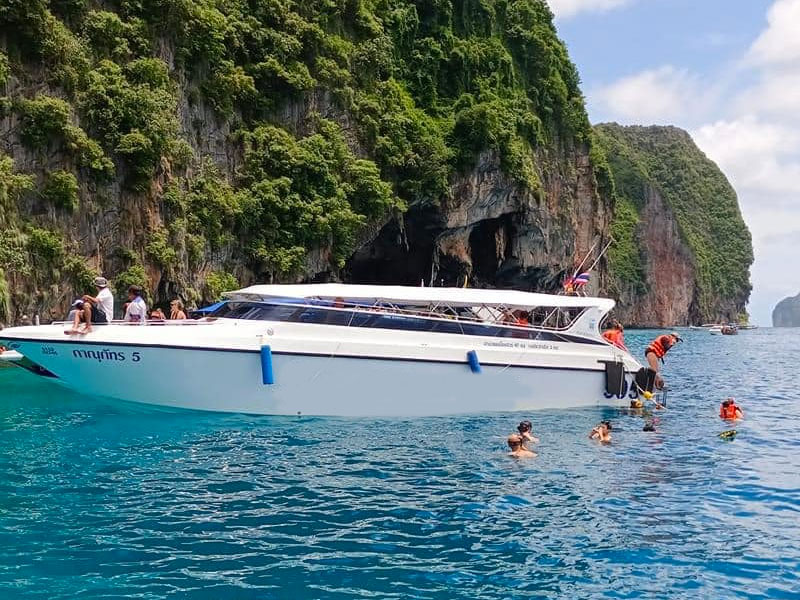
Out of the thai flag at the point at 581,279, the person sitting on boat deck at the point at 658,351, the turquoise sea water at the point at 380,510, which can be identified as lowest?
the turquoise sea water at the point at 380,510

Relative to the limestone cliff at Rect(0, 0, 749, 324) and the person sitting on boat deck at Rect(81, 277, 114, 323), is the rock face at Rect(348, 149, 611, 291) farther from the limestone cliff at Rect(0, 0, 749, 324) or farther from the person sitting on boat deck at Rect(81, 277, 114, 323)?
the person sitting on boat deck at Rect(81, 277, 114, 323)

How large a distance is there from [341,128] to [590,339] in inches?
963

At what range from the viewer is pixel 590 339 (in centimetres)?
1814

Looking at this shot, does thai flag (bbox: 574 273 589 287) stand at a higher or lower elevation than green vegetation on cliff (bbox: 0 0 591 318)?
lower

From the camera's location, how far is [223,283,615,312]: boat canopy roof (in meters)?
16.6

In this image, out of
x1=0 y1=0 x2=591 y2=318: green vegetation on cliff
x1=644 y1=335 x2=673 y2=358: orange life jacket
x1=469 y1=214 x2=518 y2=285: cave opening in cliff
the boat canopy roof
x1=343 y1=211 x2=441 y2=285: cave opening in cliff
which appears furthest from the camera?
x1=469 y1=214 x2=518 y2=285: cave opening in cliff

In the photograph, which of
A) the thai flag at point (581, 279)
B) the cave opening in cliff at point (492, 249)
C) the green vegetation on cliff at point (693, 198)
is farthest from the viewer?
the green vegetation on cliff at point (693, 198)

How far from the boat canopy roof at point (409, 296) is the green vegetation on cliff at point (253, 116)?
520 inches

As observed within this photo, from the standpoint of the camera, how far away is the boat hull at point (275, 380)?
48.7 feet

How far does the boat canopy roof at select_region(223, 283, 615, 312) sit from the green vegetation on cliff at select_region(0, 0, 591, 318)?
13.2m

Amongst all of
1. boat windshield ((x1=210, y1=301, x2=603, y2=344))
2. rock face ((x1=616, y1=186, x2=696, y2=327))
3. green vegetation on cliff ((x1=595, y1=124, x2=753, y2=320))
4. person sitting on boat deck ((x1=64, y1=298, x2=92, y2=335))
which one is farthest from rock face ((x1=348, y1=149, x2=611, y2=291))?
green vegetation on cliff ((x1=595, y1=124, x2=753, y2=320))

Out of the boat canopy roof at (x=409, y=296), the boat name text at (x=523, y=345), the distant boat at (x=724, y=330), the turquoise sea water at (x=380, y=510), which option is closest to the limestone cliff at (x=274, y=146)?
the boat canopy roof at (x=409, y=296)

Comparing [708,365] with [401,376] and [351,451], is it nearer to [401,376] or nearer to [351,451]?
[401,376]

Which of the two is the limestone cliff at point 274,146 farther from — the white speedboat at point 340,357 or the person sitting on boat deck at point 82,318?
the white speedboat at point 340,357
